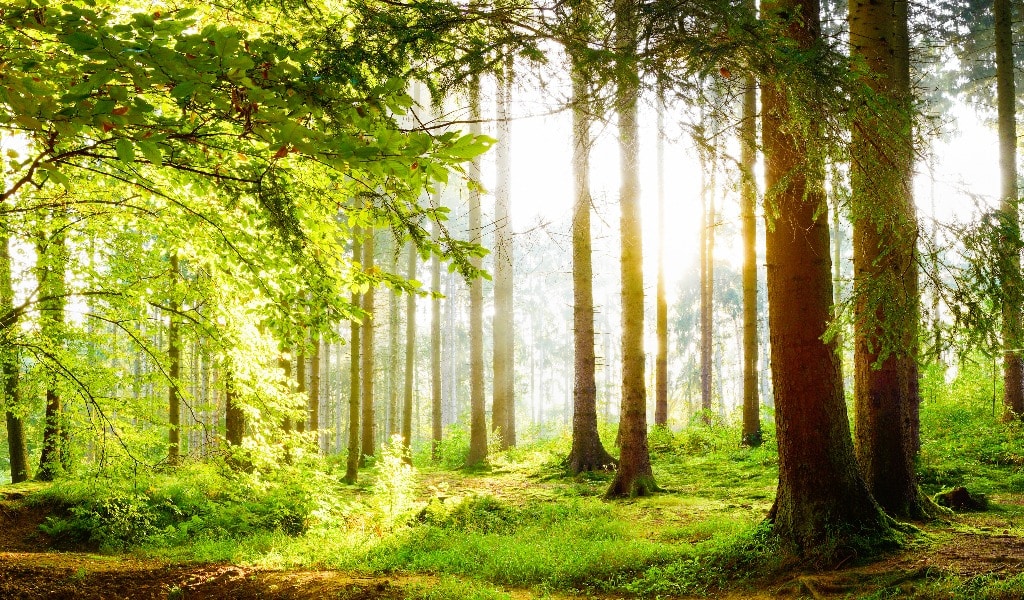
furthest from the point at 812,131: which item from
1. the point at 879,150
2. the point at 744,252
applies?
the point at 744,252

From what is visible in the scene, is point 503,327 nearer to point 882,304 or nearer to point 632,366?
point 632,366

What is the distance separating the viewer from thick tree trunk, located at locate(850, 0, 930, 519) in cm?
427

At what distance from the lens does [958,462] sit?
880cm

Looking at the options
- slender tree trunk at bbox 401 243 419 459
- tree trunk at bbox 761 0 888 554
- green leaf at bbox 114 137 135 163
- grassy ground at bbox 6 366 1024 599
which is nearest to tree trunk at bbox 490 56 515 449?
slender tree trunk at bbox 401 243 419 459

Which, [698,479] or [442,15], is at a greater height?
[442,15]

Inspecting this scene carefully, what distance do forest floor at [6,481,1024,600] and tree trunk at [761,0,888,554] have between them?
0.44m

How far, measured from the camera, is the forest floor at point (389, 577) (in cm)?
430

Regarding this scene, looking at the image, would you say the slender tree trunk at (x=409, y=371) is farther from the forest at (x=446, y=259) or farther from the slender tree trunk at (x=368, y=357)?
the forest at (x=446, y=259)

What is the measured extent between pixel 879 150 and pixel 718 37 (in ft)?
5.13

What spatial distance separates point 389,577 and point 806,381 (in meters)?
4.24

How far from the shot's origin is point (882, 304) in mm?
4426

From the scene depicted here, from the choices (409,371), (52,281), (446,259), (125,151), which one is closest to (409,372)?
(409,371)

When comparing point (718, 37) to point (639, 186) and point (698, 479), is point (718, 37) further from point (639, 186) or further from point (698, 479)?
point (698, 479)

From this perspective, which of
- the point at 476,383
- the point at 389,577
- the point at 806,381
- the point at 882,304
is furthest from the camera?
the point at 476,383
